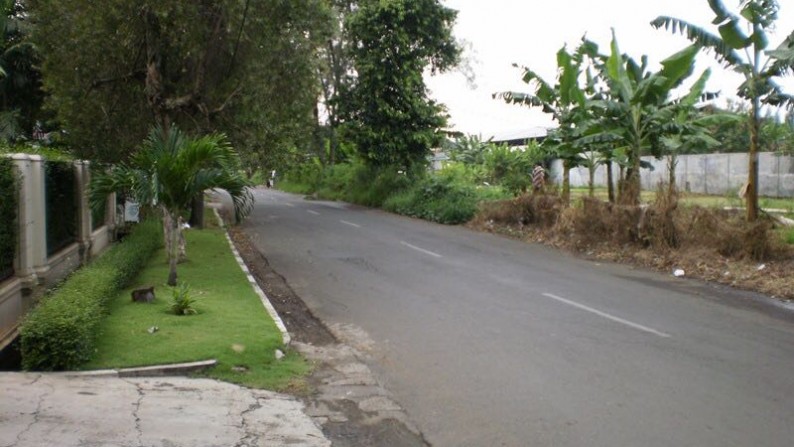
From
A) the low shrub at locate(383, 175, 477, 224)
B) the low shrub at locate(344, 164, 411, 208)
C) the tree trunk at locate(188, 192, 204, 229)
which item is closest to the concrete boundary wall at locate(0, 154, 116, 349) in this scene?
the tree trunk at locate(188, 192, 204, 229)

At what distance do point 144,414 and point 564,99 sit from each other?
15.7 meters

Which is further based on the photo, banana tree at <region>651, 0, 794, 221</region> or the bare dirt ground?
banana tree at <region>651, 0, 794, 221</region>

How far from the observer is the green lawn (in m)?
7.38

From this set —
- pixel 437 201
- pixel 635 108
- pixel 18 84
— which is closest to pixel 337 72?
pixel 437 201

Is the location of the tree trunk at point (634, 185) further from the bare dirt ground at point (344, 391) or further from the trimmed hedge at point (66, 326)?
the trimmed hedge at point (66, 326)

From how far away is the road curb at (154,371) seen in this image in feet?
22.8

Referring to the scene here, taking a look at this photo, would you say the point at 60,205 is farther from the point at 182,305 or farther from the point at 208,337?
the point at 208,337

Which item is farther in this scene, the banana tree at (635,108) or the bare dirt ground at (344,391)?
the banana tree at (635,108)

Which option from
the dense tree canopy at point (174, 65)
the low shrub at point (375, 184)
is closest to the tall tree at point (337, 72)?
the low shrub at point (375, 184)

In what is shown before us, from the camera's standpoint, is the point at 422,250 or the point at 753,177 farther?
the point at 422,250

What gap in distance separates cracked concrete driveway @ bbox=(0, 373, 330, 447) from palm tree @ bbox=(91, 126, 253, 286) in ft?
14.8

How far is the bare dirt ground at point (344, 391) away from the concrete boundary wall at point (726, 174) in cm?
2025

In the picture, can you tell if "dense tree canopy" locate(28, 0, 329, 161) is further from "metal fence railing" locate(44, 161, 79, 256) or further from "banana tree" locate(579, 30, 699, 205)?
"banana tree" locate(579, 30, 699, 205)

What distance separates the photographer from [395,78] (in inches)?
1233
